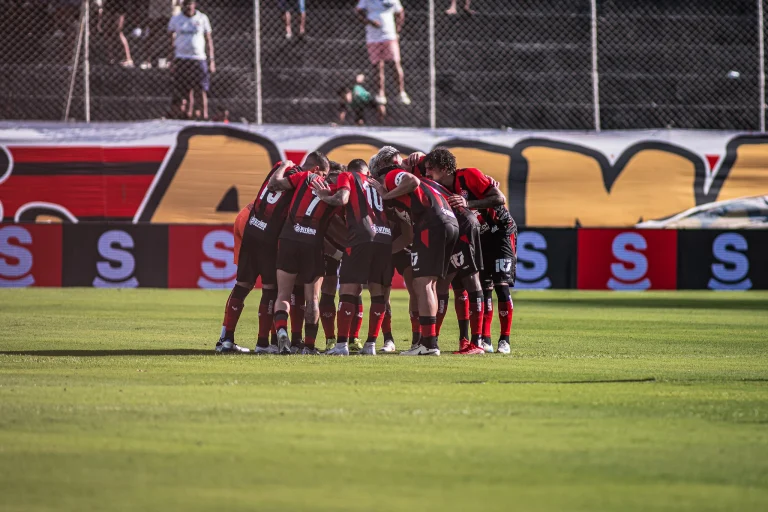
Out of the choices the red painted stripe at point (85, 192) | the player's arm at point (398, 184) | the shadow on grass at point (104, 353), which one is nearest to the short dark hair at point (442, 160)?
the player's arm at point (398, 184)

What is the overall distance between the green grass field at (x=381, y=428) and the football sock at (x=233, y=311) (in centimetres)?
31

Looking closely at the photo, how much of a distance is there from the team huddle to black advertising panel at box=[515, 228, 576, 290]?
36.6 ft

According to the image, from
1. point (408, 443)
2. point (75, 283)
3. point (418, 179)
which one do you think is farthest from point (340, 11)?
point (408, 443)

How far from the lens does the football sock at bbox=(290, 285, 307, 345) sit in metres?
12.6

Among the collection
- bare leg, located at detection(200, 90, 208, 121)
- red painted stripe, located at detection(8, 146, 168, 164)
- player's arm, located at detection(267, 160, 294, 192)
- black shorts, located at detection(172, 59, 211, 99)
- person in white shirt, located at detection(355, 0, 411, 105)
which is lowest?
player's arm, located at detection(267, 160, 294, 192)

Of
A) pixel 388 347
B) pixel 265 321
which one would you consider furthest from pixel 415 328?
pixel 265 321

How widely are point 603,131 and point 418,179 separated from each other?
548 inches

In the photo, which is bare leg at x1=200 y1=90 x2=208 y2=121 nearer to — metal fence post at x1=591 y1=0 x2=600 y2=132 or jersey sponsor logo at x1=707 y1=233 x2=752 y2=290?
metal fence post at x1=591 y1=0 x2=600 y2=132

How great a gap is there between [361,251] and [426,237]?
617mm

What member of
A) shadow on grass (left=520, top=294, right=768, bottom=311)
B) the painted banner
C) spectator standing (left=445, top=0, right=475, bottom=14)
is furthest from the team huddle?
spectator standing (left=445, top=0, right=475, bottom=14)

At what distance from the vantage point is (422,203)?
1193 centimetres

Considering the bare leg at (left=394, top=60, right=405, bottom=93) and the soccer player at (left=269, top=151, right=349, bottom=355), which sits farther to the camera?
the bare leg at (left=394, top=60, right=405, bottom=93)

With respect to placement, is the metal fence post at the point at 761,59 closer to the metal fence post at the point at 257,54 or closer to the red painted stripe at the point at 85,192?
the metal fence post at the point at 257,54

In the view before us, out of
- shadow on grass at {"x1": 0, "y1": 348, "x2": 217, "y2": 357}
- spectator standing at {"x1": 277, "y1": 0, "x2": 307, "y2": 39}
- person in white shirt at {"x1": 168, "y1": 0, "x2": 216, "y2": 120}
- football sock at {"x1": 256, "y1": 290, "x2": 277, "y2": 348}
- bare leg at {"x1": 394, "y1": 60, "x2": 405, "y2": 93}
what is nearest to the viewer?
shadow on grass at {"x1": 0, "y1": 348, "x2": 217, "y2": 357}
